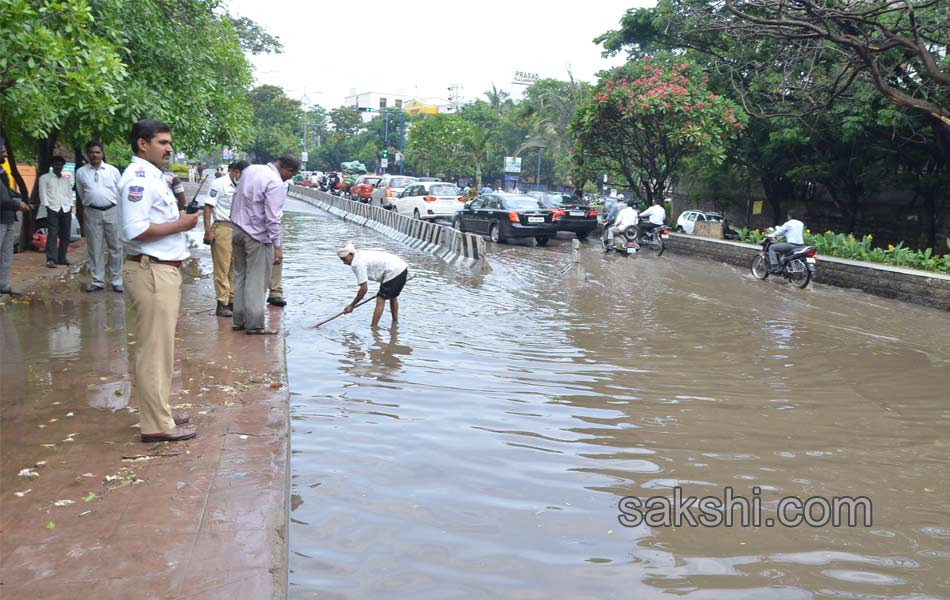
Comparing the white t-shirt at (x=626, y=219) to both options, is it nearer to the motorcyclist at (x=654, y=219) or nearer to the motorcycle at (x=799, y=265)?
the motorcyclist at (x=654, y=219)

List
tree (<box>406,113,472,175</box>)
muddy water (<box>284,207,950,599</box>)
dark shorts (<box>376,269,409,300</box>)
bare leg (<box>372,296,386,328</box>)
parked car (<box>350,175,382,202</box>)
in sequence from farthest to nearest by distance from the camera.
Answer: tree (<box>406,113,472,175</box>), parked car (<box>350,175,382,202</box>), bare leg (<box>372,296,386,328</box>), dark shorts (<box>376,269,409,300</box>), muddy water (<box>284,207,950,599</box>)

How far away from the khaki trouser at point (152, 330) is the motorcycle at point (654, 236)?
18.7 meters

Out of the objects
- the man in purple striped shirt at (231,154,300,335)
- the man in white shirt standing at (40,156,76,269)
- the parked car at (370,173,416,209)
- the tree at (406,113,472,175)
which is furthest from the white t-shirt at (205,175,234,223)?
the tree at (406,113,472,175)

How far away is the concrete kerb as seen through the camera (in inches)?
655

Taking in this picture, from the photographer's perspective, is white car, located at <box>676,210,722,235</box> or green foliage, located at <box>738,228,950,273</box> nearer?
green foliage, located at <box>738,228,950,273</box>

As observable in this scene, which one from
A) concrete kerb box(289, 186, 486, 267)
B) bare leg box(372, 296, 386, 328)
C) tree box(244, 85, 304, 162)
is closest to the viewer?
bare leg box(372, 296, 386, 328)

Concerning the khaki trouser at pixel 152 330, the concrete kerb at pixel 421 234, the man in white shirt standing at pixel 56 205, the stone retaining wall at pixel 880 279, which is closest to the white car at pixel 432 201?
the concrete kerb at pixel 421 234

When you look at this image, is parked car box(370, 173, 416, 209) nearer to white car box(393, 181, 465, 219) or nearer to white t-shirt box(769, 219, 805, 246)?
white car box(393, 181, 465, 219)

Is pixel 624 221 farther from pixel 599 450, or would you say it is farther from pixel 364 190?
pixel 364 190

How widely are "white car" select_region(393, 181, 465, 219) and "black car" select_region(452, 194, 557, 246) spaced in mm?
3634

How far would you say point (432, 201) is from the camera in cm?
2795

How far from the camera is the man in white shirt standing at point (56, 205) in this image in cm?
1166

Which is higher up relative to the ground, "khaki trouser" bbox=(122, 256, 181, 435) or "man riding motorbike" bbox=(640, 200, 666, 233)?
"man riding motorbike" bbox=(640, 200, 666, 233)

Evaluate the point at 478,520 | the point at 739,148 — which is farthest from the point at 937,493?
the point at 739,148
